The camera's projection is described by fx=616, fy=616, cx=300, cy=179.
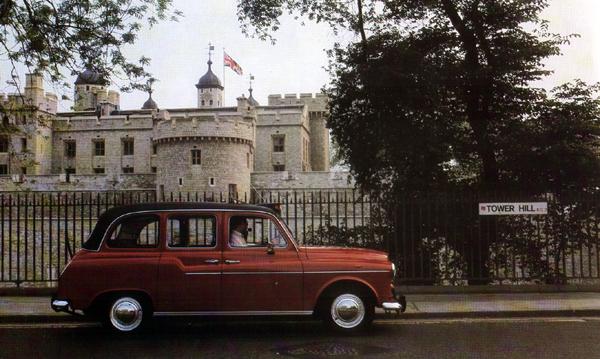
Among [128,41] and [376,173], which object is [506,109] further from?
[128,41]

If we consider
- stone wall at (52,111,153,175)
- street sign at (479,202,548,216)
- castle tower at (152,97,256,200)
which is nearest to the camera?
street sign at (479,202,548,216)

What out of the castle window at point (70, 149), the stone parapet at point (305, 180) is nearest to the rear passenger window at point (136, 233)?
the stone parapet at point (305, 180)

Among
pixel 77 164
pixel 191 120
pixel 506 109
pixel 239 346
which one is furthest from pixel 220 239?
pixel 77 164

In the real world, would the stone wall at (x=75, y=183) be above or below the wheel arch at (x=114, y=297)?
above

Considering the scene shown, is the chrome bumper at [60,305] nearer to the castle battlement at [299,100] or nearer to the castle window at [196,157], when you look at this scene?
the castle window at [196,157]

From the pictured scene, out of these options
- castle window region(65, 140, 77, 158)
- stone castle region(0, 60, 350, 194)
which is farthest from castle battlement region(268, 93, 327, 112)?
castle window region(65, 140, 77, 158)

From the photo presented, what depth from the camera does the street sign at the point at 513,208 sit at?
1245cm

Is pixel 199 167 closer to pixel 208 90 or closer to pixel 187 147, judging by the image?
pixel 187 147

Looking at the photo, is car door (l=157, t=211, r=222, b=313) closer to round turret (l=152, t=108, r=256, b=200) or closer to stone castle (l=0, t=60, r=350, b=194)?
stone castle (l=0, t=60, r=350, b=194)

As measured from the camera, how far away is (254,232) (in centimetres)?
852

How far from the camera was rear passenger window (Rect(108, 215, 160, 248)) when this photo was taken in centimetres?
837

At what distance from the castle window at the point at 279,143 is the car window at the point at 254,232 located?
59.6 meters

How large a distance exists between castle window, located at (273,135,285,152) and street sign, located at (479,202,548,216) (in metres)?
55.8

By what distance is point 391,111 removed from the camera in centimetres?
1430
